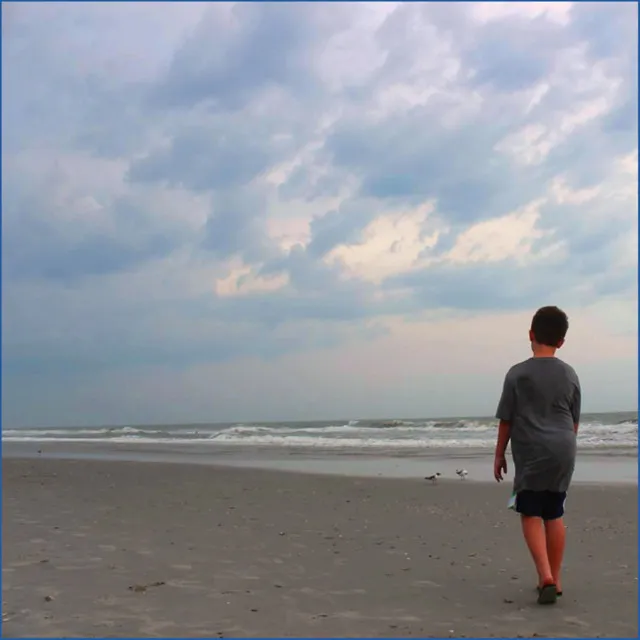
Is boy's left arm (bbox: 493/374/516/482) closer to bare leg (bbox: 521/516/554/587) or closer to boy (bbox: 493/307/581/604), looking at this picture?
boy (bbox: 493/307/581/604)

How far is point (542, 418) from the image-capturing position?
168 inches

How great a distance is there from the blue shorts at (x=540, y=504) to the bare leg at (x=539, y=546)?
0.15ft

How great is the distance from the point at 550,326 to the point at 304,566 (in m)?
2.78

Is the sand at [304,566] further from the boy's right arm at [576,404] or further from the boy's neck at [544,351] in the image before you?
the boy's neck at [544,351]

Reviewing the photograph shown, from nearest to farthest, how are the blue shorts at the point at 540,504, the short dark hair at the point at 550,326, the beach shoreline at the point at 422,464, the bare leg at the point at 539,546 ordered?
the bare leg at the point at 539,546
the blue shorts at the point at 540,504
the short dark hair at the point at 550,326
the beach shoreline at the point at 422,464

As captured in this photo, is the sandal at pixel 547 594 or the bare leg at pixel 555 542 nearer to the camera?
the sandal at pixel 547 594

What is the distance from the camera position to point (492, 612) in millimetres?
4102

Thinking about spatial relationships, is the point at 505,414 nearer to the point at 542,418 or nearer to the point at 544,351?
the point at 542,418

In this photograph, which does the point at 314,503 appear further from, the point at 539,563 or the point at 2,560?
the point at 539,563

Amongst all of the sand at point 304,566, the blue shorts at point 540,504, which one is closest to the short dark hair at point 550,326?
the blue shorts at point 540,504

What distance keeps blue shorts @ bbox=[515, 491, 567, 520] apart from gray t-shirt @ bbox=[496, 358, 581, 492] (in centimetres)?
7

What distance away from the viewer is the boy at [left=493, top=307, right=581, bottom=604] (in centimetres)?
420

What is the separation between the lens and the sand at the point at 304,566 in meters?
3.98

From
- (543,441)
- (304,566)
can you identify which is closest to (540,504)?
(543,441)
